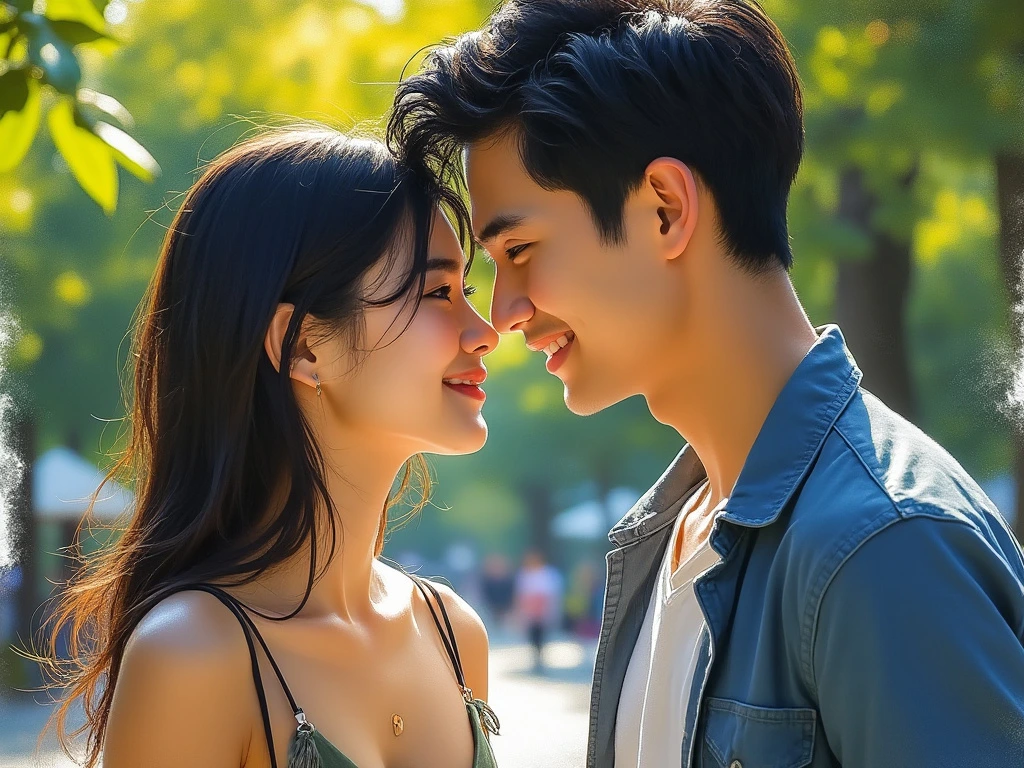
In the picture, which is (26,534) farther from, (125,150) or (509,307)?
(125,150)

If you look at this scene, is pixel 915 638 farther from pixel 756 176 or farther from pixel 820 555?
pixel 756 176

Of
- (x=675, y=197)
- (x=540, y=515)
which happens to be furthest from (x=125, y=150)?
(x=540, y=515)

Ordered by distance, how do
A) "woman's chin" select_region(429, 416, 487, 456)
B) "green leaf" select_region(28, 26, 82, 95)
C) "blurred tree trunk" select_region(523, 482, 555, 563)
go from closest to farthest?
"green leaf" select_region(28, 26, 82, 95) → "woman's chin" select_region(429, 416, 487, 456) → "blurred tree trunk" select_region(523, 482, 555, 563)

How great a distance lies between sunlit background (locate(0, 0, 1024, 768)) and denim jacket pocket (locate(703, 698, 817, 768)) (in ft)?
11.6

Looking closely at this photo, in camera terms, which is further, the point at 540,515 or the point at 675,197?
the point at 540,515

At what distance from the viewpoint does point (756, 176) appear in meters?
2.18

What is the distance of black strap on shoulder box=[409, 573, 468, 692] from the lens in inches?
104

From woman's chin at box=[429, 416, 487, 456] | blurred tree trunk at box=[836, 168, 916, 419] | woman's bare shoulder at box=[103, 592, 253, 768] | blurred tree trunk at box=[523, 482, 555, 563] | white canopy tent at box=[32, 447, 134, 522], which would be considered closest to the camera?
woman's bare shoulder at box=[103, 592, 253, 768]

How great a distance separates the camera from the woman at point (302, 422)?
2.27 m

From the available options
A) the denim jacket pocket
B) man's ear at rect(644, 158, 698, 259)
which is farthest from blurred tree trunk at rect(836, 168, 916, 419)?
the denim jacket pocket

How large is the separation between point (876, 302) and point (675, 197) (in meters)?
6.82

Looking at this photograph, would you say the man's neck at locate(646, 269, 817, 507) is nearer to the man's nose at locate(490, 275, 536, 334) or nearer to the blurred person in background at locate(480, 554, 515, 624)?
the man's nose at locate(490, 275, 536, 334)

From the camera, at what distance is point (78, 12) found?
5.20ft

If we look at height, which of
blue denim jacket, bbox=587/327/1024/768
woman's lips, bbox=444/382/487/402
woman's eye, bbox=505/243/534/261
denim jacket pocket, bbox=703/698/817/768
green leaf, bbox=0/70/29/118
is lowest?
denim jacket pocket, bbox=703/698/817/768
